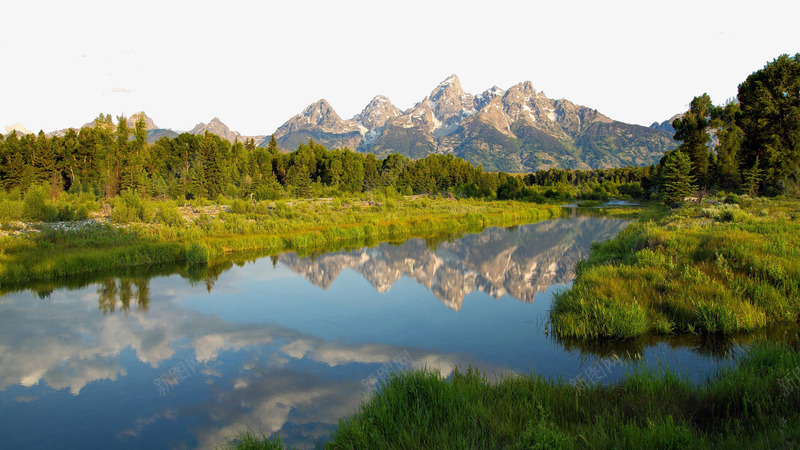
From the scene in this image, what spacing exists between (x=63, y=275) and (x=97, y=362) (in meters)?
9.84

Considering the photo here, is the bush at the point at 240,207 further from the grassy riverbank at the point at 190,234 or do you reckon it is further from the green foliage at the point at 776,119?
the green foliage at the point at 776,119

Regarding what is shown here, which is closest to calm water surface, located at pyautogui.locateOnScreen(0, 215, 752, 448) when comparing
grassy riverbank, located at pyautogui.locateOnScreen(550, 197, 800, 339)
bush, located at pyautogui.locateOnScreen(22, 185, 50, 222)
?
grassy riverbank, located at pyautogui.locateOnScreen(550, 197, 800, 339)

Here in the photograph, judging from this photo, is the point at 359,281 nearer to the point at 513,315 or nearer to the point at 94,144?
the point at 513,315

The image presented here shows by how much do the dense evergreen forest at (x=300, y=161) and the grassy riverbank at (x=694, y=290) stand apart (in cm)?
2530

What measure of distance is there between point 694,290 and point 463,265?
11152 millimetres

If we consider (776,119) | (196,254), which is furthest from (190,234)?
(776,119)

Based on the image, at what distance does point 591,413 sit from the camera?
5.55m

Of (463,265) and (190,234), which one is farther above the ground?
(190,234)

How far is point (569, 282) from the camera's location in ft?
52.4

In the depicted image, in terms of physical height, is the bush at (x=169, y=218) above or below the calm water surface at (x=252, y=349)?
above

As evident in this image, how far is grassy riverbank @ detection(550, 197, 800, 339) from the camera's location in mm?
9078

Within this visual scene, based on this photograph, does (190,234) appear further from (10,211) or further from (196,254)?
(10,211)

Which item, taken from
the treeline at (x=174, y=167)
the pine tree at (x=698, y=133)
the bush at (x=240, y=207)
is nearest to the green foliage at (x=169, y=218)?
the bush at (x=240, y=207)

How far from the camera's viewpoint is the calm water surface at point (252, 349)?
696 cm
